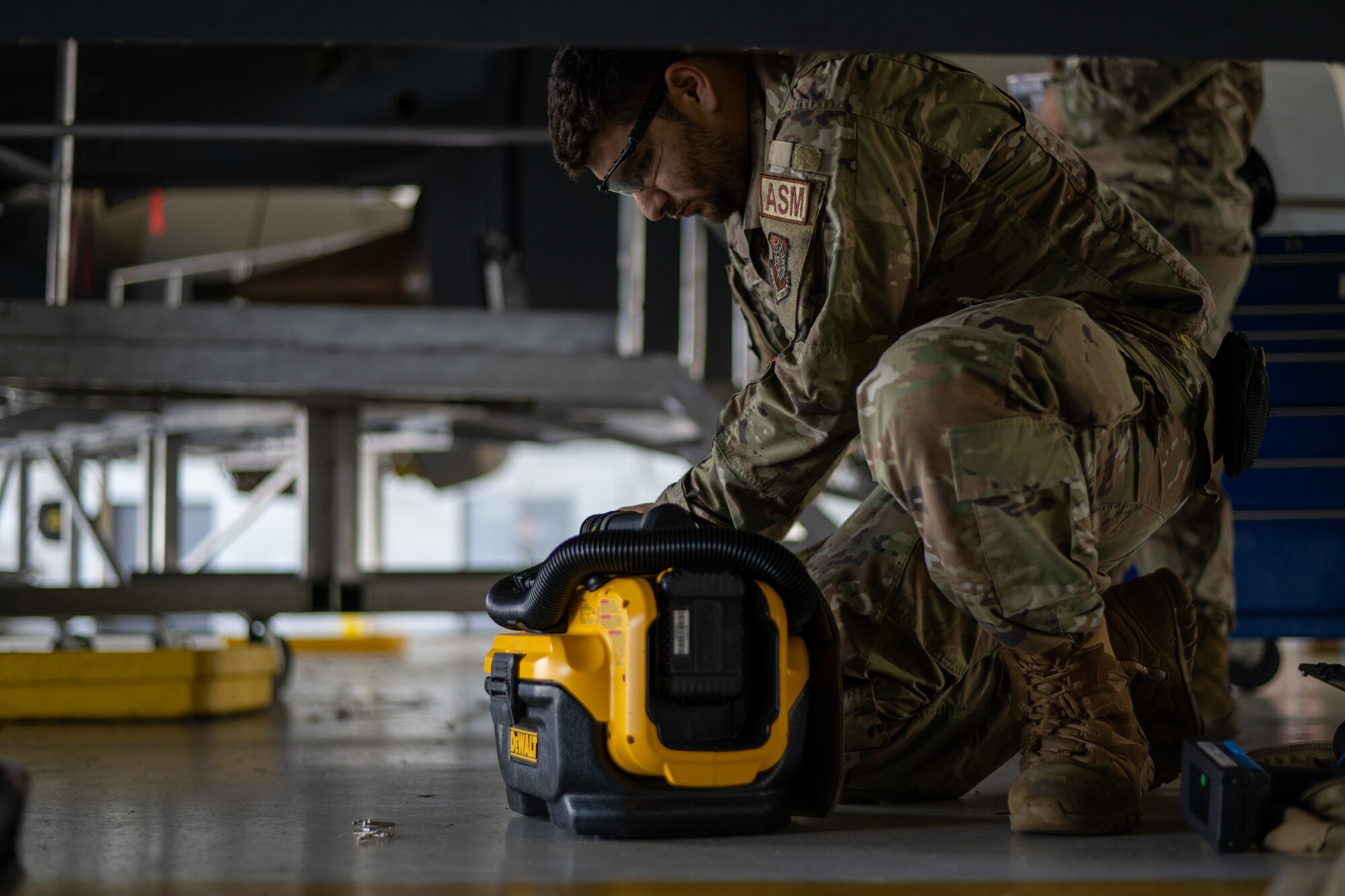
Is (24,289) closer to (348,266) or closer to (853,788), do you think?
(348,266)

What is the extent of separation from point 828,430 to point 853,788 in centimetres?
44

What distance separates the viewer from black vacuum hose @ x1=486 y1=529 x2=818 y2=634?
117 centimetres

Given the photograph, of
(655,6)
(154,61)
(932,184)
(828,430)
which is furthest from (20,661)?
(655,6)

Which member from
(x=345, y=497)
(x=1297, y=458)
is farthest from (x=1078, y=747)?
(x=345, y=497)

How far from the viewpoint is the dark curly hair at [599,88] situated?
4.70 ft

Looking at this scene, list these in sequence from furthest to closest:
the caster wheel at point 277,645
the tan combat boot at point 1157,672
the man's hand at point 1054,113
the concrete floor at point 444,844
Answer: the caster wheel at point 277,645
the man's hand at point 1054,113
the tan combat boot at point 1157,672
the concrete floor at point 444,844

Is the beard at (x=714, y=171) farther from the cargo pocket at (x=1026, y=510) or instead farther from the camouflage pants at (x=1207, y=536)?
the camouflage pants at (x=1207, y=536)

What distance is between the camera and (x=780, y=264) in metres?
1.40

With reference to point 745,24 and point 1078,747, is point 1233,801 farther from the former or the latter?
point 745,24

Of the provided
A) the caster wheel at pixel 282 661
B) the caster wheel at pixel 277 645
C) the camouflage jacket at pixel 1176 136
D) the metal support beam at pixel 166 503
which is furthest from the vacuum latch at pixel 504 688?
the metal support beam at pixel 166 503

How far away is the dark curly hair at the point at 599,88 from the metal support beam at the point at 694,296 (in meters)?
1.47

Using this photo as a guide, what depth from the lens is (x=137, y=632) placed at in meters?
4.69

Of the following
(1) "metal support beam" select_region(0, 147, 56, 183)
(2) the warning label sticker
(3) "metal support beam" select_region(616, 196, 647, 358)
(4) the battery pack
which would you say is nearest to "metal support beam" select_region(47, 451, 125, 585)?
(1) "metal support beam" select_region(0, 147, 56, 183)

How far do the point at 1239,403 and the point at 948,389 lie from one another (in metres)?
0.51
